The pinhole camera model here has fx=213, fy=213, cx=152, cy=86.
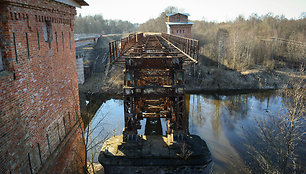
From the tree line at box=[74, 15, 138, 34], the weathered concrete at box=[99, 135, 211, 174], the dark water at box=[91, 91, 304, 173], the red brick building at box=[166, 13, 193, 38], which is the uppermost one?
the tree line at box=[74, 15, 138, 34]

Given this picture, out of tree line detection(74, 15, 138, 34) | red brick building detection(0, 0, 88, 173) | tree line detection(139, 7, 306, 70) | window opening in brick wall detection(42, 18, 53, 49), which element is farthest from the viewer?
tree line detection(74, 15, 138, 34)

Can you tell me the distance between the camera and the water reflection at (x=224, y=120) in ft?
47.0

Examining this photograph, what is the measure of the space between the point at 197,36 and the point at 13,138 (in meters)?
43.3

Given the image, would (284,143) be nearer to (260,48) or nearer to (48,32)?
(48,32)

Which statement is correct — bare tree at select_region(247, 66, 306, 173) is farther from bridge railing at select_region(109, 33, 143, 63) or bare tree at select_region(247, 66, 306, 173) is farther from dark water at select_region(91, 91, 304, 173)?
bridge railing at select_region(109, 33, 143, 63)

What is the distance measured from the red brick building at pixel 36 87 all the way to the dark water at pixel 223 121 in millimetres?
3950

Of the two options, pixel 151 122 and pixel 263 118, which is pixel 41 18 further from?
pixel 263 118

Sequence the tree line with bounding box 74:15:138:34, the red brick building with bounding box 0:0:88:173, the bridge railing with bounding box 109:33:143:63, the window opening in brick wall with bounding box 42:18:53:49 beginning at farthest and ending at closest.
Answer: the tree line with bounding box 74:15:138:34, the bridge railing with bounding box 109:33:143:63, the window opening in brick wall with bounding box 42:18:53:49, the red brick building with bounding box 0:0:88:173

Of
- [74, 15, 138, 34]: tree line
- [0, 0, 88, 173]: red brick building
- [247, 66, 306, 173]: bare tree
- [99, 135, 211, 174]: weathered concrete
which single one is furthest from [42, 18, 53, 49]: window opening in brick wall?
[74, 15, 138, 34]: tree line

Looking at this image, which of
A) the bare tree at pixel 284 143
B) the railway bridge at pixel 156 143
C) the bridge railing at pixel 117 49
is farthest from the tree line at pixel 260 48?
the railway bridge at pixel 156 143

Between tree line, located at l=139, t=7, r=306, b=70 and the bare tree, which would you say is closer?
the bare tree

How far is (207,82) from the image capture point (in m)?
31.9

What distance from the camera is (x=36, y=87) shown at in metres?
6.15

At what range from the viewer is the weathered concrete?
897cm
